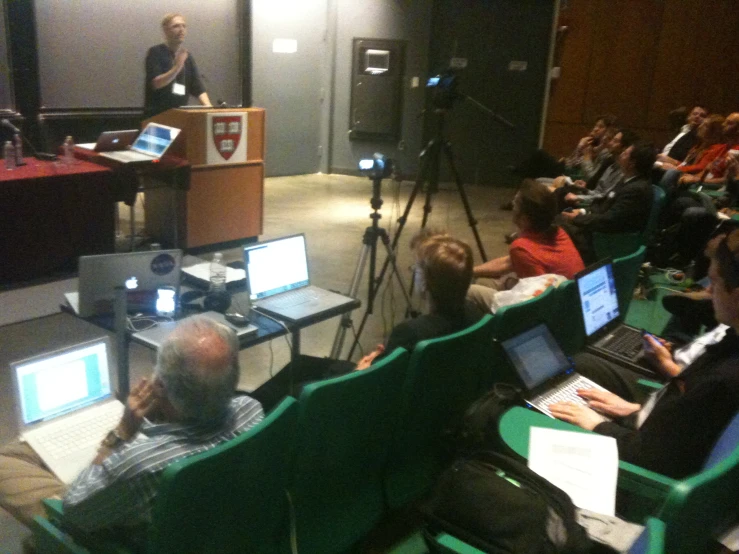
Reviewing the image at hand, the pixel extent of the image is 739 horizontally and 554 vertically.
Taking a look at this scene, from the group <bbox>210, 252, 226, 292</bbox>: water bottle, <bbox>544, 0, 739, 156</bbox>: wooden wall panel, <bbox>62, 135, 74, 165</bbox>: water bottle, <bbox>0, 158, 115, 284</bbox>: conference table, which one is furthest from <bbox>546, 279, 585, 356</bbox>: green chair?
<bbox>544, 0, 739, 156</bbox>: wooden wall panel

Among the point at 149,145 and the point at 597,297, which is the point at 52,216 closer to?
the point at 149,145

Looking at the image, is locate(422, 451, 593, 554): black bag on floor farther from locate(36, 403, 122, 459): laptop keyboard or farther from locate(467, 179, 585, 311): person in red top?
locate(467, 179, 585, 311): person in red top

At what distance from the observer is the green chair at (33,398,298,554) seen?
4.75 feet

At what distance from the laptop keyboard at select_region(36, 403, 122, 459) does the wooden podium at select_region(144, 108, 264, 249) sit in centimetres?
327

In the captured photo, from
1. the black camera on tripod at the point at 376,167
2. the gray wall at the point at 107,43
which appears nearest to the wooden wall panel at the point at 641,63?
the gray wall at the point at 107,43

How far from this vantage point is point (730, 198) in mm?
5559

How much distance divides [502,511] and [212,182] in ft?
14.1

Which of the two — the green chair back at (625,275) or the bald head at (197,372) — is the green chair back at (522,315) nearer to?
the green chair back at (625,275)

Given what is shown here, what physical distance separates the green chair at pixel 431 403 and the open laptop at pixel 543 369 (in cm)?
12

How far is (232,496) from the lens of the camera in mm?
1571

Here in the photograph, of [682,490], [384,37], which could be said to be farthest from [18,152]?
[384,37]

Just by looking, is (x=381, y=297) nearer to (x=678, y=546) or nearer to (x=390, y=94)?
(x=678, y=546)

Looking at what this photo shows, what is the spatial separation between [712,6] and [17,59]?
7591 mm

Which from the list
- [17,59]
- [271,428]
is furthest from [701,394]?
[17,59]
